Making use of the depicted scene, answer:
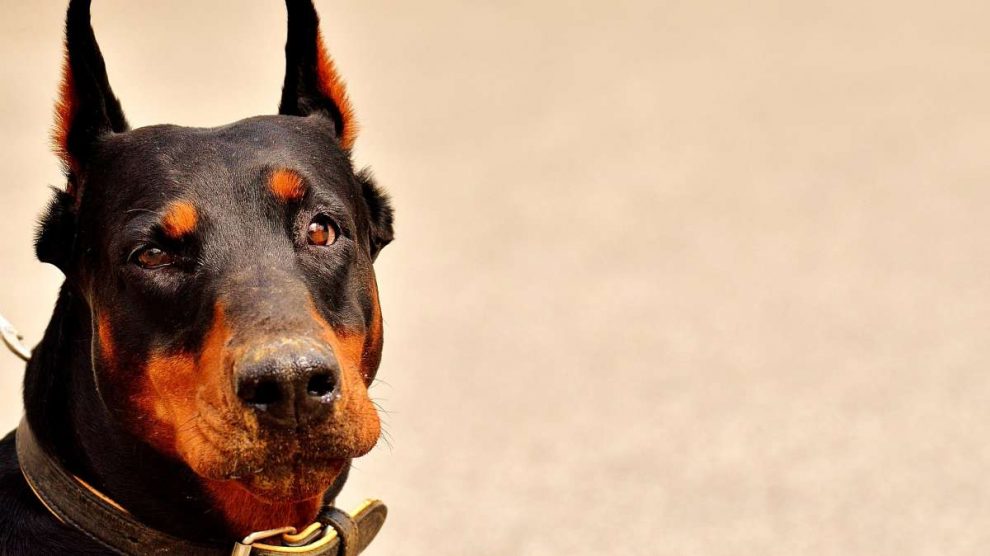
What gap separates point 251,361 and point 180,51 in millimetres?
8570

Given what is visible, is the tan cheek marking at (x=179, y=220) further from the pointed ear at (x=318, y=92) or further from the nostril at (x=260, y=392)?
the pointed ear at (x=318, y=92)

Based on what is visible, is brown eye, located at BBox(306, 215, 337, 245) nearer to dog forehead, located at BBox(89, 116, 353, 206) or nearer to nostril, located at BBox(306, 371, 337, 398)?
dog forehead, located at BBox(89, 116, 353, 206)

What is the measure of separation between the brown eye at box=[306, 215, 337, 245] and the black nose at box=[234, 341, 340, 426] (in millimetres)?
431

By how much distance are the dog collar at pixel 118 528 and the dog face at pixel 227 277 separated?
14 cm

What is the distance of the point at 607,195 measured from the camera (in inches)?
331

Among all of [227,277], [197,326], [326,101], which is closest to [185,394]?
[197,326]

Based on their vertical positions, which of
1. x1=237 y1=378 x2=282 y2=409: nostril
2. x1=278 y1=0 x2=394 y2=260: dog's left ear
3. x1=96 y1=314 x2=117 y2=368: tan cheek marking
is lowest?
x1=237 y1=378 x2=282 y2=409: nostril

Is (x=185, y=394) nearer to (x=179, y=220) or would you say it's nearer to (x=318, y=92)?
(x=179, y=220)

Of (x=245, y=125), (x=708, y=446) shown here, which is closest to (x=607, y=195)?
(x=708, y=446)

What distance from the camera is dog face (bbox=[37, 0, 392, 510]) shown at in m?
2.42

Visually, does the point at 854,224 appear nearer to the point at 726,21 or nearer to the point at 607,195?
the point at 607,195

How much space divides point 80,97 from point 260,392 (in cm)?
93

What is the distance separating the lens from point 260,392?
93.2 inches

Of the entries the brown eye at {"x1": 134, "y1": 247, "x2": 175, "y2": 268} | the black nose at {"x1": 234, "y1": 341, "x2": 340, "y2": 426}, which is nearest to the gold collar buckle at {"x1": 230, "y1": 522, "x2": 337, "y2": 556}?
the black nose at {"x1": 234, "y1": 341, "x2": 340, "y2": 426}
